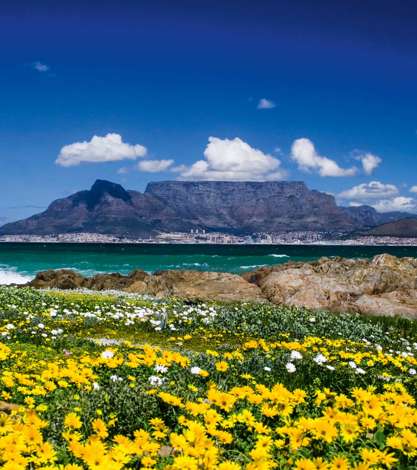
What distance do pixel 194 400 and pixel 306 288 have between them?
26.0 m

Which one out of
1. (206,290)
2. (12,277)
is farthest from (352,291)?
(12,277)

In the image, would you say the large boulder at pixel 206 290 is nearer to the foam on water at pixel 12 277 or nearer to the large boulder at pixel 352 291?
the large boulder at pixel 352 291

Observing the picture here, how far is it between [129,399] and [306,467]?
4.00m

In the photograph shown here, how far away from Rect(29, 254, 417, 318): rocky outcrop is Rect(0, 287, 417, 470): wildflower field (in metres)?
10.1

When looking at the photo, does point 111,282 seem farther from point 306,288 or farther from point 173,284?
point 306,288

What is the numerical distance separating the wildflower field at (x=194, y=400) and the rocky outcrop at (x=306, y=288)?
10.1 m

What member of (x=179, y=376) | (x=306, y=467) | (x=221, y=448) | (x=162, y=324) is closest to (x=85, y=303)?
(x=162, y=324)

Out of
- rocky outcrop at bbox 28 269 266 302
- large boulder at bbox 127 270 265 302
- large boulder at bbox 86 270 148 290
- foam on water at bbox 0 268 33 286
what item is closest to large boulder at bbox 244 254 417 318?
large boulder at bbox 127 270 265 302

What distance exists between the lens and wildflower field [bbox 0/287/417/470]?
175 inches

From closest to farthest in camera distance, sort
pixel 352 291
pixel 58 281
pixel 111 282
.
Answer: pixel 352 291 → pixel 58 281 → pixel 111 282

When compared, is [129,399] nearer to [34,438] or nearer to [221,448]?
[221,448]

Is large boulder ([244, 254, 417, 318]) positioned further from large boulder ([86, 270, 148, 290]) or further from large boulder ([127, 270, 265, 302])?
large boulder ([86, 270, 148, 290])

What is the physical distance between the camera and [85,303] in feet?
77.2

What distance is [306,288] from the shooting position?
3288 cm
